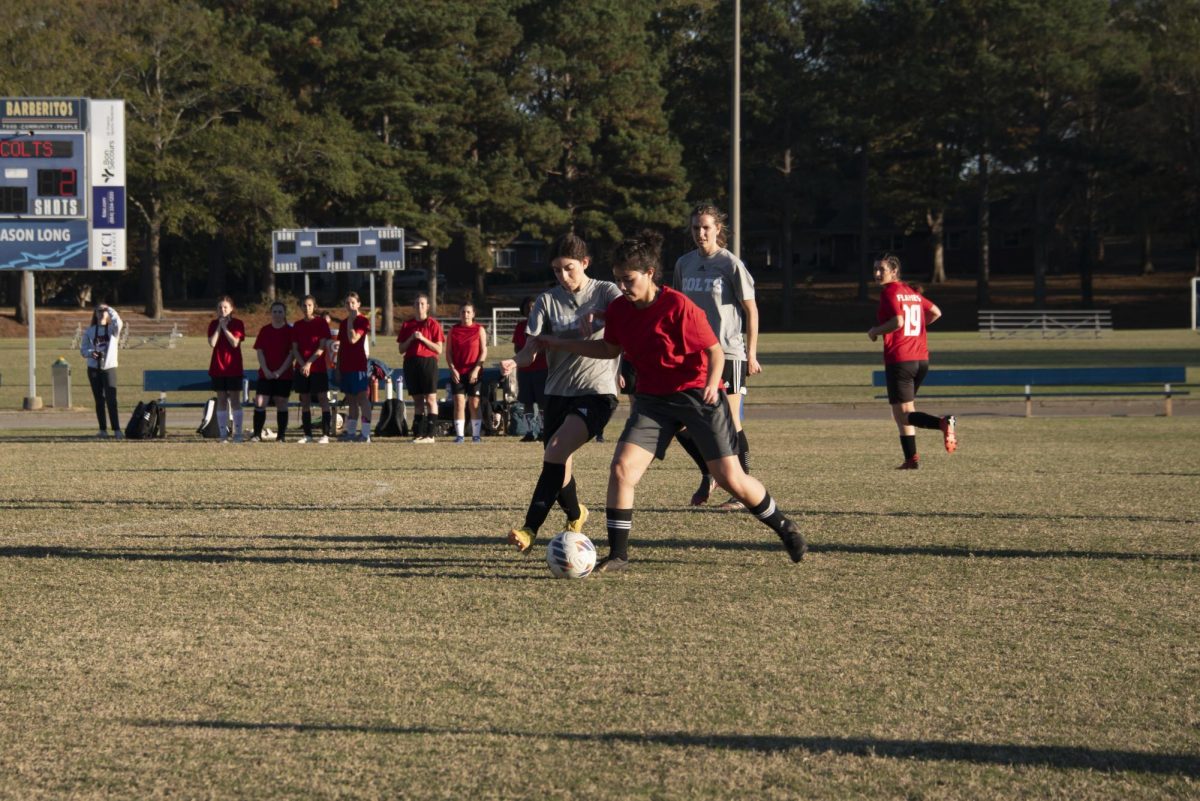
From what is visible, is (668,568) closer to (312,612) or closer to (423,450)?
(312,612)

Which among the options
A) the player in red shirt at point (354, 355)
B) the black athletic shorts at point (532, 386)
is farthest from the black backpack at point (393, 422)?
the black athletic shorts at point (532, 386)

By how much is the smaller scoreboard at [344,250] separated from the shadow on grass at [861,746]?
1816 inches

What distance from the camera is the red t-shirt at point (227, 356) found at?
2012cm

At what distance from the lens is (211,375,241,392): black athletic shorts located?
66.9 feet

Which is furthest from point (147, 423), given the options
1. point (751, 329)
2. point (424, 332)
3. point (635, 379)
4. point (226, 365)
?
point (635, 379)

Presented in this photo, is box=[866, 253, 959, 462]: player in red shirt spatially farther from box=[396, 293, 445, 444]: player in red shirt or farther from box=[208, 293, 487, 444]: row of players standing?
box=[396, 293, 445, 444]: player in red shirt

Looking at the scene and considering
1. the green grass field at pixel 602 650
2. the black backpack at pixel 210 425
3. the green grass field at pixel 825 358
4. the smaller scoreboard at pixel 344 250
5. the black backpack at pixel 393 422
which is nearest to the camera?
the green grass field at pixel 602 650

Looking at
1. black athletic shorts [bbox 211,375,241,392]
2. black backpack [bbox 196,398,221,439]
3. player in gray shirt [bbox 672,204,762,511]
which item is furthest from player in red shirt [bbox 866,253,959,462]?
black backpack [bbox 196,398,221,439]

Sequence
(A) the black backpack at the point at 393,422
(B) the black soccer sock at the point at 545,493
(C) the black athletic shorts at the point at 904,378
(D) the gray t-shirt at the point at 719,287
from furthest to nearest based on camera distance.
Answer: (A) the black backpack at the point at 393,422, (C) the black athletic shorts at the point at 904,378, (D) the gray t-shirt at the point at 719,287, (B) the black soccer sock at the point at 545,493

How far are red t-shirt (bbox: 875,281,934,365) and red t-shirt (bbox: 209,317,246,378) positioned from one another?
9572 mm

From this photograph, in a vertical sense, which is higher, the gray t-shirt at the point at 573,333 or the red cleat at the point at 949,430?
the gray t-shirt at the point at 573,333

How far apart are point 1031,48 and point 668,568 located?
237ft

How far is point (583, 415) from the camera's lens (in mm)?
9062

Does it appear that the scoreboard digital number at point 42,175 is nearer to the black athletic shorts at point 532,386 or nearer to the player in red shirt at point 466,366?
the player in red shirt at point 466,366
